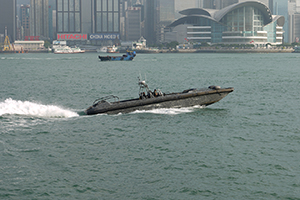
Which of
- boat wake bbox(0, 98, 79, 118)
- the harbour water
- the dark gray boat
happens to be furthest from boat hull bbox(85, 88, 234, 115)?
boat wake bbox(0, 98, 79, 118)

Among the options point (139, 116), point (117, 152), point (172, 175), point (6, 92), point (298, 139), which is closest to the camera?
point (172, 175)

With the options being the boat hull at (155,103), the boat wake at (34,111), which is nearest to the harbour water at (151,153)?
the boat wake at (34,111)

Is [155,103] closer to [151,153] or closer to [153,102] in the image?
[153,102]

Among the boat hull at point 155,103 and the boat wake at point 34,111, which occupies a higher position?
the boat hull at point 155,103

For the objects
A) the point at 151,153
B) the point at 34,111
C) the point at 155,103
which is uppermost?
the point at 155,103

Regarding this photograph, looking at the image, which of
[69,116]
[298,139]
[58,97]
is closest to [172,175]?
[298,139]

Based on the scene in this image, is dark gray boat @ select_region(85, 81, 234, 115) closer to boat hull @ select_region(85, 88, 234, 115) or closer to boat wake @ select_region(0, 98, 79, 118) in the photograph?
boat hull @ select_region(85, 88, 234, 115)

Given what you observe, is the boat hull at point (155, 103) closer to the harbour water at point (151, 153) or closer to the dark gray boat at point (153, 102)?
the dark gray boat at point (153, 102)

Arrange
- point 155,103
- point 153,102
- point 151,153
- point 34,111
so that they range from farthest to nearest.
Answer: point 34,111 < point 155,103 < point 153,102 < point 151,153

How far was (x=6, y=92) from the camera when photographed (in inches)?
2057

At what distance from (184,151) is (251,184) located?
574 cm

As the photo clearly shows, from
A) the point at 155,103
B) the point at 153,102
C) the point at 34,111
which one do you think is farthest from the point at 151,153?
the point at 34,111

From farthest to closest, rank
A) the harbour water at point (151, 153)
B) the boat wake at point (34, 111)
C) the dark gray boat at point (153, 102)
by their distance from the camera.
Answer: the boat wake at point (34, 111)
the dark gray boat at point (153, 102)
the harbour water at point (151, 153)

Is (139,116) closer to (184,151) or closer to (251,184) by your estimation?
(184,151)
